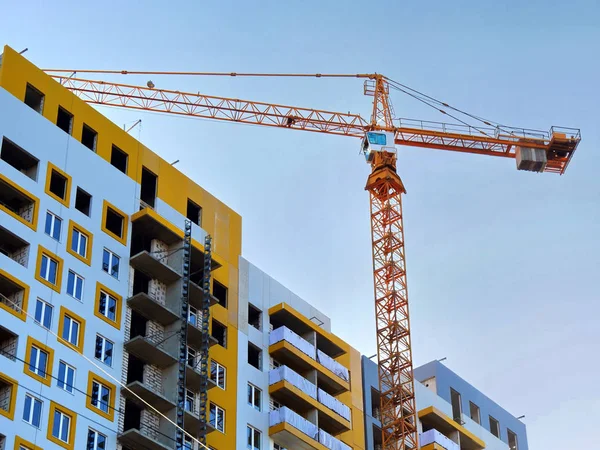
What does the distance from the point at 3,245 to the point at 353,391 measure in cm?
3449

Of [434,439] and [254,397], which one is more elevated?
[434,439]

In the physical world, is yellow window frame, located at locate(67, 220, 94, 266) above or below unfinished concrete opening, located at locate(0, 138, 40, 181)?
below

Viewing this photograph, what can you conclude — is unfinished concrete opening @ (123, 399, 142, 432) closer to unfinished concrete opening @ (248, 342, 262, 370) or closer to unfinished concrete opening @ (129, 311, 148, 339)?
unfinished concrete opening @ (129, 311, 148, 339)

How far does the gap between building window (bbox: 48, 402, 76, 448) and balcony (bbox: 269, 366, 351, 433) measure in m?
20.1

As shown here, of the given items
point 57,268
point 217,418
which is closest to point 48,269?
point 57,268

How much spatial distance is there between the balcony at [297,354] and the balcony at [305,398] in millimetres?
Answer: 1345

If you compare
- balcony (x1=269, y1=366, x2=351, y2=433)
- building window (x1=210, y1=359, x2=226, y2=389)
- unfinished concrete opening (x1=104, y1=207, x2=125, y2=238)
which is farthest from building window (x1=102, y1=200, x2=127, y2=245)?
balcony (x1=269, y1=366, x2=351, y2=433)

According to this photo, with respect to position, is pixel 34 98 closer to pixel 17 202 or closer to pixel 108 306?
pixel 17 202

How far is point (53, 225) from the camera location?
243ft

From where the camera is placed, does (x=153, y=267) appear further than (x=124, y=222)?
No

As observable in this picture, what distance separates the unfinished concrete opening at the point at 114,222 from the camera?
261 feet

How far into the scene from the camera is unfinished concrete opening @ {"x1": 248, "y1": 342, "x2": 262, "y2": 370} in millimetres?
87250

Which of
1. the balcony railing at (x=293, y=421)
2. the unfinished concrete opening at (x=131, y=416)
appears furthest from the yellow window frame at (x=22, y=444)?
the balcony railing at (x=293, y=421)

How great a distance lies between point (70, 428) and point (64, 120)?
20663mm
